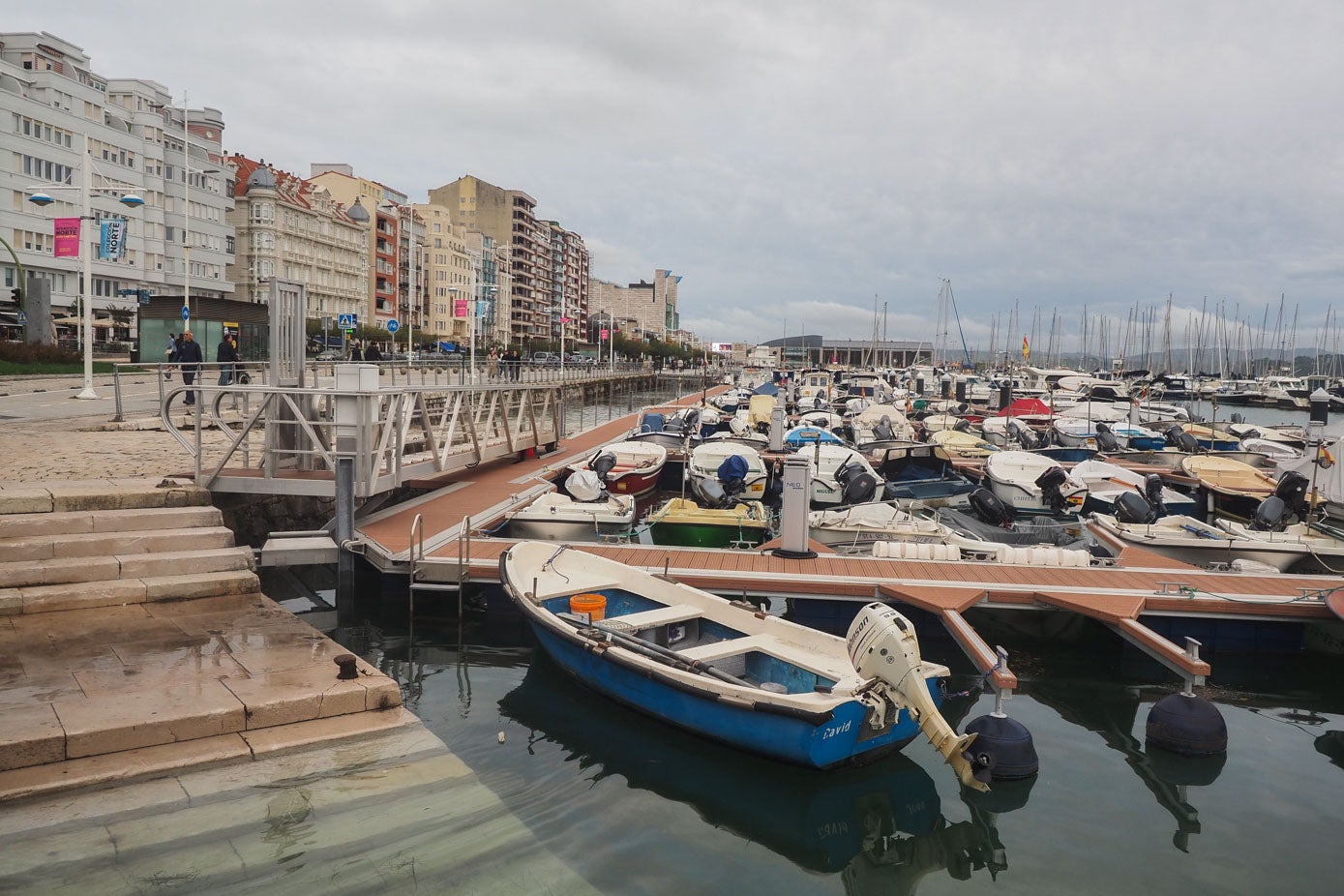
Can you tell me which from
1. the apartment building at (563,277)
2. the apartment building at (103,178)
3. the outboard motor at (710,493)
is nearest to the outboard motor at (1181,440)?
the outboard motor at (710,493)

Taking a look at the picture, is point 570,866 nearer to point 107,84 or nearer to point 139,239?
point 139,239

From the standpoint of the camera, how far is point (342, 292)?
95.4m

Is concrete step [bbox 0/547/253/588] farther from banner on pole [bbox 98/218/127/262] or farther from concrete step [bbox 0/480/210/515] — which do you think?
banner on pole [bbox 98/218/127/262]

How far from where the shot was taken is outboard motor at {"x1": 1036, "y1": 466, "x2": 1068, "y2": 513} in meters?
20.2

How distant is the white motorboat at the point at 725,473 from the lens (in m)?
18.6

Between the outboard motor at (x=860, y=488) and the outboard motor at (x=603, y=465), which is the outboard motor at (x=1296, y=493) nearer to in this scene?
the outboard motor at (x=860, y=488)

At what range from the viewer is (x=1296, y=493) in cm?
1820

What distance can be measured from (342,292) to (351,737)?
94747 mm

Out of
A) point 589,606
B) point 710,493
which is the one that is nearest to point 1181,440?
point 710,493

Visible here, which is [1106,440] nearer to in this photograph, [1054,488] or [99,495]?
[1054,488]

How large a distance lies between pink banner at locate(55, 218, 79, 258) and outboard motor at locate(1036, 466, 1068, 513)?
26.1 metres

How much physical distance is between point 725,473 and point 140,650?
13159 mm

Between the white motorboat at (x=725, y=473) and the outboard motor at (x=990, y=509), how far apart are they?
15.8 feet

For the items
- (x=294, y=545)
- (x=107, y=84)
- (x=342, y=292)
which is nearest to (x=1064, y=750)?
(x=294, y=545)
